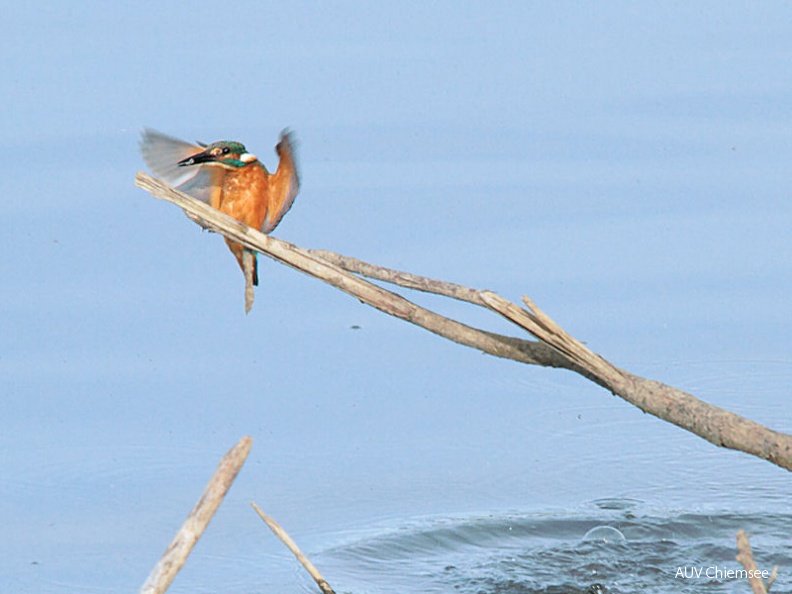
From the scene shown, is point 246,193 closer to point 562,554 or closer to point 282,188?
point 282,188

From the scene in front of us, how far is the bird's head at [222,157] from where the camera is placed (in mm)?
4520

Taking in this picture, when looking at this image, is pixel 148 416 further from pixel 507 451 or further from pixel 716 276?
pixel 716 276

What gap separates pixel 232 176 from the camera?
4.53 metres

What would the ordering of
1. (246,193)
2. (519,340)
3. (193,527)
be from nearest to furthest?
(193,527)
(519,340)
(246,193)

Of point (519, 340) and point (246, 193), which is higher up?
point (246, 193)

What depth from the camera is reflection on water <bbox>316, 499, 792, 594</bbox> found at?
14.5ft

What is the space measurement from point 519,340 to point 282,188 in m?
1.02

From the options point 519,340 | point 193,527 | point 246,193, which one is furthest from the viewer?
point 246,193

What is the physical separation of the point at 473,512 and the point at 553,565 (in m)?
0.41

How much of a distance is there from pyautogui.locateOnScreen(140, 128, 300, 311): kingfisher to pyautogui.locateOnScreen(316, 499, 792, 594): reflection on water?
3.08 ft

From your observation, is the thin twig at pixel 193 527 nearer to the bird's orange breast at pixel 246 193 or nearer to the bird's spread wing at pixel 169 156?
the bird's orange breast at pixel 246 193

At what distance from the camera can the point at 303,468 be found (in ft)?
16.7

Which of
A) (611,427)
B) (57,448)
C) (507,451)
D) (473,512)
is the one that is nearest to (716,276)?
(611,427)

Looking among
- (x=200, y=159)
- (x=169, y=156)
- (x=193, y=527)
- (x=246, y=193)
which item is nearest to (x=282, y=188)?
(x=246, y=193)
